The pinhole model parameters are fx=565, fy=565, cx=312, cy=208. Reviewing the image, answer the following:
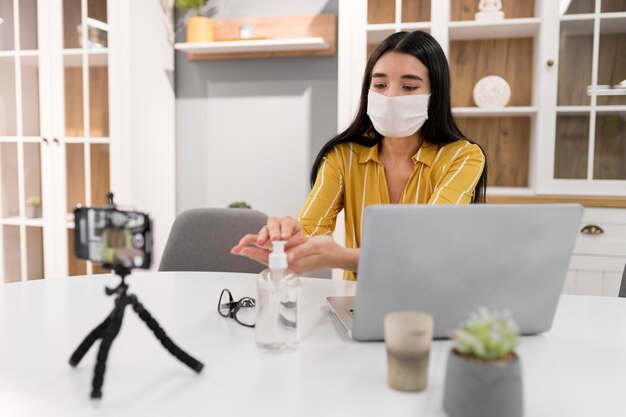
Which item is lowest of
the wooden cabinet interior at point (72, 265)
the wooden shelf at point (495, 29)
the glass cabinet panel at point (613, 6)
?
the wooden cabinet interior at point (72, 265)

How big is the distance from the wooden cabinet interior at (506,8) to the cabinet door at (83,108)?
1.70 metres

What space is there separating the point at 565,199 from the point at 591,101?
0.44m

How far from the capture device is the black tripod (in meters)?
0.66

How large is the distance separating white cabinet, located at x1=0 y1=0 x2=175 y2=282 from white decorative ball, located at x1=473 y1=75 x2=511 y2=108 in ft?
5.29

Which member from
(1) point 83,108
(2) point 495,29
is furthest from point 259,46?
(2) point 495,29

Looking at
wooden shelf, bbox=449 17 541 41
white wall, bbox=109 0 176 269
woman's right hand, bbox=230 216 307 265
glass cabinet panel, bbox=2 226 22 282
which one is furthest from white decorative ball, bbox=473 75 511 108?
glass cabinet panel, bbox=2 226 22 282

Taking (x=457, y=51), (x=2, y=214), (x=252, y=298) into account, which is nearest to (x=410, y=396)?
(x=252, y=298)

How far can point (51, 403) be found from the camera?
0.65m

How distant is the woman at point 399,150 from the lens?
4.91ft

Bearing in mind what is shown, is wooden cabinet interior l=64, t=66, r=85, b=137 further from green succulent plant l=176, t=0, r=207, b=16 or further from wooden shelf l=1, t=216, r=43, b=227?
green succulent plant l=176, t=0, r=207, b=16

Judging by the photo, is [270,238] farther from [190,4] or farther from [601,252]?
[190,4]

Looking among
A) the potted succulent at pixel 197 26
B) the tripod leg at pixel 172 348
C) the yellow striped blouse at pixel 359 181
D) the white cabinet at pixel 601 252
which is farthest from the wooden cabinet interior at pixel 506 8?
the tripod leg at pixel 172 348

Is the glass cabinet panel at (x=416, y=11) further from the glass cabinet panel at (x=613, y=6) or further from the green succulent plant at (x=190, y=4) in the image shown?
the green succulent plant at (x=190, y=4)

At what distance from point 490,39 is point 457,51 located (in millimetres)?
161
